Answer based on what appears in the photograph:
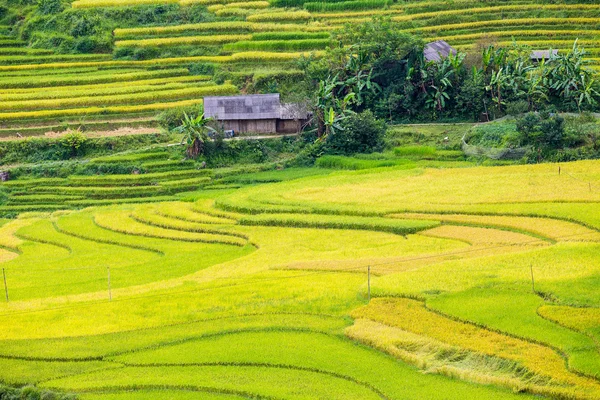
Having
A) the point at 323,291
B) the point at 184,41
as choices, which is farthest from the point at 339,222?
the point at 184,41

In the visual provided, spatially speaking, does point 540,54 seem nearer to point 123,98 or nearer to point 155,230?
point 123,98

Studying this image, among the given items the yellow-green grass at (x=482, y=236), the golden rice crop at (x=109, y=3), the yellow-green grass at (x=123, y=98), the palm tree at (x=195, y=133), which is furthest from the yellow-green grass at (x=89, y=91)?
the yellow-green grass at (x=482, y=236)

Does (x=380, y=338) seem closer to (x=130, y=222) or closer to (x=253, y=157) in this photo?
(x=130, y=222)

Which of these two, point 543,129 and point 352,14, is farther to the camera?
point 352,14

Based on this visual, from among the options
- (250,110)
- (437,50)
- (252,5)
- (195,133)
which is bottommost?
(195,133)

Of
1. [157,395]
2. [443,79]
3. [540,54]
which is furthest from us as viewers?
[540,54]

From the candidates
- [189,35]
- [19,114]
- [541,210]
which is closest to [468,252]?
[541,210]

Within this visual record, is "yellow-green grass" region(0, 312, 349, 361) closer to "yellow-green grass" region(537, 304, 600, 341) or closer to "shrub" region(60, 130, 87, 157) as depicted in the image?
"yellow-green grass" region(537, 304, 600, 341)
